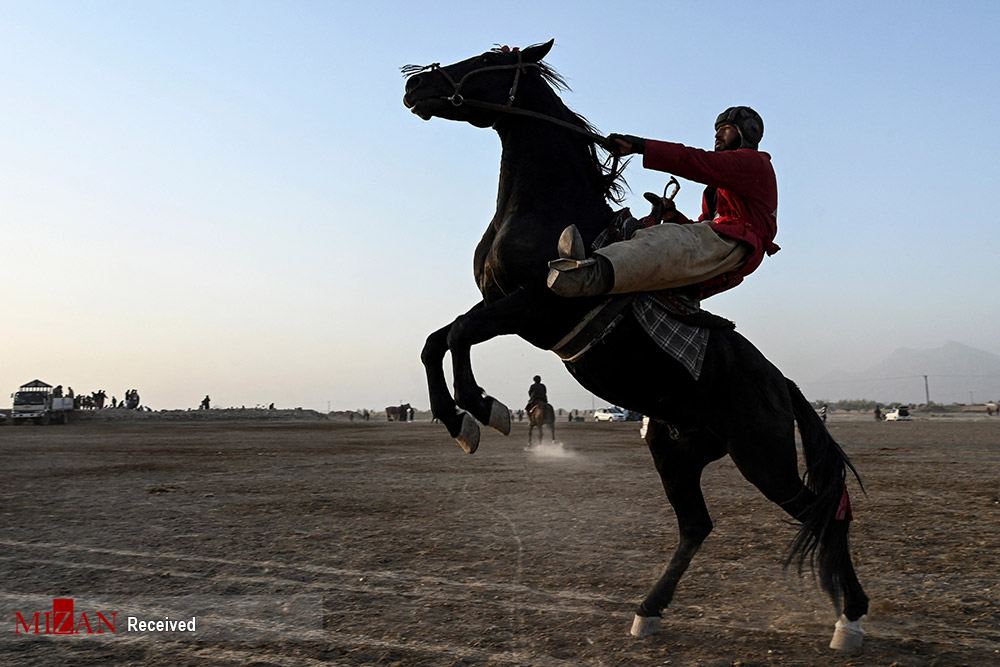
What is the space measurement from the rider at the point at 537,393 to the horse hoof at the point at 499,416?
1782 cm

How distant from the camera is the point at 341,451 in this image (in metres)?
20.6

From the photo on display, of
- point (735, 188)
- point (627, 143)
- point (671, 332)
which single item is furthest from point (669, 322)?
point (627, 143)

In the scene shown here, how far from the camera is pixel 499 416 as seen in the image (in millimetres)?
3621

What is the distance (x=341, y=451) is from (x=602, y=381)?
17.7 metres

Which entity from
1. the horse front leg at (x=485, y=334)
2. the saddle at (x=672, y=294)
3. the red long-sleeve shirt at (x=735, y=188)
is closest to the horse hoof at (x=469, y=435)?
the horse front leg at (x=485, y=334)

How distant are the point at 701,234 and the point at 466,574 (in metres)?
3.12

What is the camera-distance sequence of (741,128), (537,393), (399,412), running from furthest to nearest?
(399,412)
(537,393)
(741,128)

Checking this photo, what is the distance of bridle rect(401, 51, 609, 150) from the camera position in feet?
13.9

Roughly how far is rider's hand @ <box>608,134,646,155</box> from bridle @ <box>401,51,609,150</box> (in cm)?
15

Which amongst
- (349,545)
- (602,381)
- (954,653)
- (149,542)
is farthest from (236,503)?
(954,653)

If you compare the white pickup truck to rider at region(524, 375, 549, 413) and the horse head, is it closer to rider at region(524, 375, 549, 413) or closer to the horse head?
rider at region(524, 375, 549, 413)

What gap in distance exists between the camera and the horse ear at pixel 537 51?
4.48 metres

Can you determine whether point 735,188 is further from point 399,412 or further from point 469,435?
point 399,412

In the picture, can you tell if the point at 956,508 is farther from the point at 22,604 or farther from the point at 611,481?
the point at 22,604
